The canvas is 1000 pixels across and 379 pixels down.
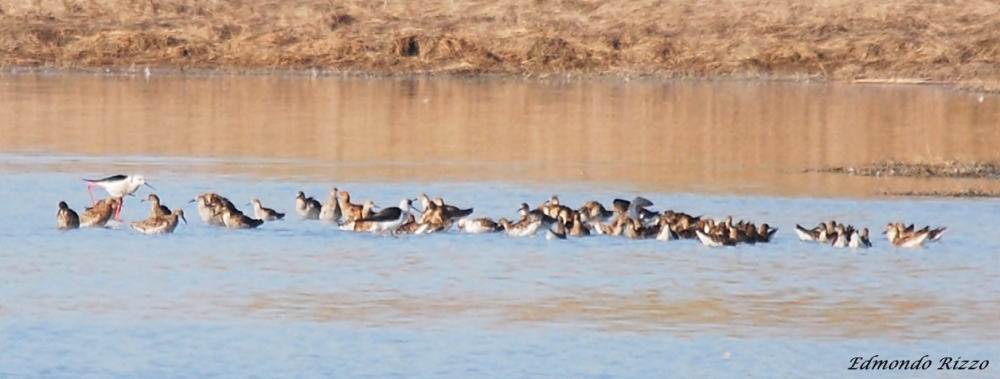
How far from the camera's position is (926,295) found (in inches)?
440

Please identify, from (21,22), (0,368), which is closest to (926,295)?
(0,368)

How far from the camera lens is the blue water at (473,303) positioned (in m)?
9.10

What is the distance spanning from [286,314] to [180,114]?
15.1 m

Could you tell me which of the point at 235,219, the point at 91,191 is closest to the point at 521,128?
the point at 91,191

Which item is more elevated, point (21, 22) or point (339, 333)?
point (21, 22)

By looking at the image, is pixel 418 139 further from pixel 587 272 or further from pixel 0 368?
pixel 0 368

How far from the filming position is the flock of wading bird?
13.2 meters

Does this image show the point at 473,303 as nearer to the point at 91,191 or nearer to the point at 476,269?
the point at 476,269

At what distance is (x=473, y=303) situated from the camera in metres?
10.7

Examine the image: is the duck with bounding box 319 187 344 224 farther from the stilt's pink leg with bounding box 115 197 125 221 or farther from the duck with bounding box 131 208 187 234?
the stilt's pink leg with bounding box 115 197 125 221

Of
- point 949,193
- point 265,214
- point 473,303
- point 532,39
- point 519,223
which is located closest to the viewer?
point 473,303

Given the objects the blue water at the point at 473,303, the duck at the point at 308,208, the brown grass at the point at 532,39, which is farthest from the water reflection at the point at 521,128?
the blue water at the point at 473,303

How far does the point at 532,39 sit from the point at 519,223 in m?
22.3

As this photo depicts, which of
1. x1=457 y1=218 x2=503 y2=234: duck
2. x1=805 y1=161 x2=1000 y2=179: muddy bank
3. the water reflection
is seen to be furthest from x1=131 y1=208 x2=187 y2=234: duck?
x1=805 y1=161 x2=1000 y2=179: muddy bank
